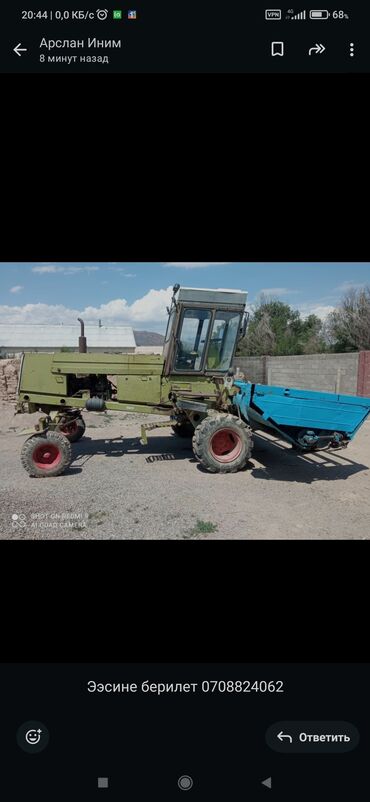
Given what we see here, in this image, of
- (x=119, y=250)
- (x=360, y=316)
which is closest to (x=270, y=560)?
(x=119, y=250)

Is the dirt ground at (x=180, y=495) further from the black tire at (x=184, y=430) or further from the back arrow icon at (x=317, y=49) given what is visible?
the back arrow icon at (x=317, y=49)

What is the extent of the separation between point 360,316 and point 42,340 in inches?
406

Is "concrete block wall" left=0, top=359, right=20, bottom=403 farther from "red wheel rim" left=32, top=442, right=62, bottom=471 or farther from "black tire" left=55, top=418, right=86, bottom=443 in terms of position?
"red wheel rim" left=32, top=442, right=62, bottom=471

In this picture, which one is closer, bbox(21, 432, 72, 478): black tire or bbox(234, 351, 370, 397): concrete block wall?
bbox(21, 432, 72, 478): black tire

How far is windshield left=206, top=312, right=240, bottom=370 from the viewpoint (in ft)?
15.9

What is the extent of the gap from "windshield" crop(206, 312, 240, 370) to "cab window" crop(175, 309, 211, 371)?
A: 12 cm

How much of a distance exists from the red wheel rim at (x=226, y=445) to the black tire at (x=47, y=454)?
1.81m

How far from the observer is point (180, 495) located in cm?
342

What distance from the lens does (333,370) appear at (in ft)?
30.1

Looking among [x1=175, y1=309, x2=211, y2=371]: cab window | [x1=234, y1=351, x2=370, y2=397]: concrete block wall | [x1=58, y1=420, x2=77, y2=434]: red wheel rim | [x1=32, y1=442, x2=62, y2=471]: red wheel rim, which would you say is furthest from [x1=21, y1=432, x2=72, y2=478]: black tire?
[x1=234, y1=351, x2=370, y2=397]: concrete block wall

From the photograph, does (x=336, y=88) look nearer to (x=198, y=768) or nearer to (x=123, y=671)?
(x=123, y=671)

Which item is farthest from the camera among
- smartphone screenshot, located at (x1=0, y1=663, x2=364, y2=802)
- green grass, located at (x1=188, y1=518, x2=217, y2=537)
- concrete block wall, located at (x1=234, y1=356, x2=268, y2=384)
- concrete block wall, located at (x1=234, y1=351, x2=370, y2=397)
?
concrete block wall, located at (x1=234, y1=356, x2=268, y2=384)

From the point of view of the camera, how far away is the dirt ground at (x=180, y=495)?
1.85 m

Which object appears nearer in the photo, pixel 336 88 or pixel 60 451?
pixel 336 88
